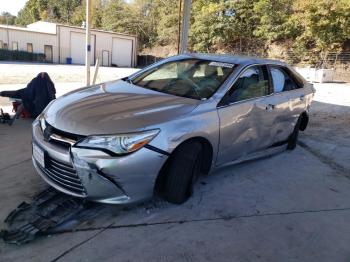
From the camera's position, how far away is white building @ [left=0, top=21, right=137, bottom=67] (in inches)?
1474

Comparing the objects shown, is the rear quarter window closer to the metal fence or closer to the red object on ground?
the red object on ground

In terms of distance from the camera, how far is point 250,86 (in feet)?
14.6

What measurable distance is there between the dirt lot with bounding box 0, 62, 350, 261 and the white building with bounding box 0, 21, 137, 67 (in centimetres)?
3532

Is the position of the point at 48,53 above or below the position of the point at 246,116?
below

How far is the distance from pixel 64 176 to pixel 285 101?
324 cm

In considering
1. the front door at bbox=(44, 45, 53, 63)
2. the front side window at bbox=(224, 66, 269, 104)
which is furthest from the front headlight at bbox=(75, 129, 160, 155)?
the front door at bbox=(44, 45, 53, 63)

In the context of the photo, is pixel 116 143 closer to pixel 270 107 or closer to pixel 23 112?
pixel 270 107

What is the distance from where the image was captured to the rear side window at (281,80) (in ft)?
16.3

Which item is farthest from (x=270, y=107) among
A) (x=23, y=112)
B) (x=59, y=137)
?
(x=23, y=112)

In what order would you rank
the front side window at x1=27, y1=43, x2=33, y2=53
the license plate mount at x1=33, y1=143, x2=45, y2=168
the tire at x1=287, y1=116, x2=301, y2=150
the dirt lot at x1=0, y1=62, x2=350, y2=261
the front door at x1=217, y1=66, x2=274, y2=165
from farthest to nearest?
1. the front side window at x1=27, y1=43, x2=33, y2=53
2. the tire at x1=287, y1=116, x2=301, y2=150
3. the front door at x1=217, y1=66, x2=274, y2=165
4. the license plate mount at x1=33, y1=143, x2=45, y2=168
5. the dirt lot at x1=0, y1=62, x2=350, y2=261

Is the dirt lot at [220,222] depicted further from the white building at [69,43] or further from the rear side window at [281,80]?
the white building at [69,43]

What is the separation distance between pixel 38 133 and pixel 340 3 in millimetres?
30599

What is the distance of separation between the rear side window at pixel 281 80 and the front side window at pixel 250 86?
0.22 m

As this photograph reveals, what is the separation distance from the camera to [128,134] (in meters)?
3.06
